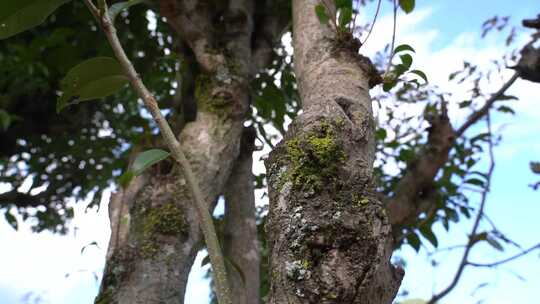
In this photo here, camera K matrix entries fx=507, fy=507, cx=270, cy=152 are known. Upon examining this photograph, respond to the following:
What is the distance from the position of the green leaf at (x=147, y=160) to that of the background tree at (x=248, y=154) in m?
0.16

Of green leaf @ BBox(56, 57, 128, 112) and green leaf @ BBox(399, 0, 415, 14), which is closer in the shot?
green leaf @ BBox(56, 57, 128, 112)

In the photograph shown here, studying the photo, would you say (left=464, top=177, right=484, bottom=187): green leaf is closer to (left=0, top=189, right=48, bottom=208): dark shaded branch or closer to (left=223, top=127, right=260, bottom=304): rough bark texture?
(left=223, top=127, right=260, bottom=304): rough bark texture

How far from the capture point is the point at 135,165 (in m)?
0.67

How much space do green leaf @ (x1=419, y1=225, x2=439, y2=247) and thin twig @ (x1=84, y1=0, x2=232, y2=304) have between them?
1.69 m

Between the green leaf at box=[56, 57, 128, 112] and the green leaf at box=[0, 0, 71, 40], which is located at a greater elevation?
the green leaf at box=[0, 0, 71, 40]

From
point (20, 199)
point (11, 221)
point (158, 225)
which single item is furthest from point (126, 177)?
point (20, 199)

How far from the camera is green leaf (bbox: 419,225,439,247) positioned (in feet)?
6.98

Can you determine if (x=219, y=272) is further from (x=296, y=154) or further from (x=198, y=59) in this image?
(x=198, y=59)

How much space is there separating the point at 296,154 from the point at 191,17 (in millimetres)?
996

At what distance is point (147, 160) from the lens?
2.21ft

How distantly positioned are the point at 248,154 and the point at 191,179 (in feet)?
3.43

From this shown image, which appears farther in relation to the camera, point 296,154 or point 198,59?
point 198,59

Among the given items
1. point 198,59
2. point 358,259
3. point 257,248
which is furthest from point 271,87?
point 358,259

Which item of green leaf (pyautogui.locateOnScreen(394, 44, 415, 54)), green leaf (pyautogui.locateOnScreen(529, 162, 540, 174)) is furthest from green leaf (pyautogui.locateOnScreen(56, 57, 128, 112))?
green leaf (pyautogui.locateOnScreen(529, 162, 540, 174))
